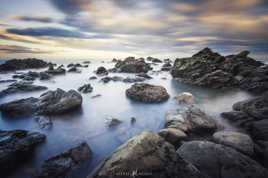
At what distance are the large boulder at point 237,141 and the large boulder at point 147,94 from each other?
5.41 metres

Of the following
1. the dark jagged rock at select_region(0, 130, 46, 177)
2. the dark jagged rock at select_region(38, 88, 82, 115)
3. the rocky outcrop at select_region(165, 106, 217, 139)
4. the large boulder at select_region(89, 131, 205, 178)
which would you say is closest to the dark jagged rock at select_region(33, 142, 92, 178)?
the dark jagged rock at select_region(0, 130, 46, 177)

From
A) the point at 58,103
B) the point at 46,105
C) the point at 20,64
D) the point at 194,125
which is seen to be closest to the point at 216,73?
the point at 194,125

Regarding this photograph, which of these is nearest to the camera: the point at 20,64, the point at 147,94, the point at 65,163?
the point at 65,163

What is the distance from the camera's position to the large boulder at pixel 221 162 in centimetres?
271

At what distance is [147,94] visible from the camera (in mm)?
9656

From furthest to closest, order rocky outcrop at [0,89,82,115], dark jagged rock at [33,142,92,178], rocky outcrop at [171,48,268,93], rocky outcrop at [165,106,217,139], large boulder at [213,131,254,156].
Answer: rocky outcrop at [171,48,268,93] → rocky outcrop at [0,89,82,115] → rocky outcrop at [165,106,217,139] → large boulder at [213,131,254,156] → dark jagged rock at [33,142,92,178]

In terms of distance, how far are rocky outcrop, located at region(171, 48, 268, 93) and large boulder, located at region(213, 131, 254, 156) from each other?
11.9 metres

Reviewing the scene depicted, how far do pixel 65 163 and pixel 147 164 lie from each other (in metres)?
2.71

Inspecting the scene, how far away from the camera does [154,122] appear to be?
6.68 meters

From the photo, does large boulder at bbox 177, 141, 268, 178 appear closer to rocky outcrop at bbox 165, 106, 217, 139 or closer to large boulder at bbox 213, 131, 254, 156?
large boulder at bbox 213, 131, 254, 156

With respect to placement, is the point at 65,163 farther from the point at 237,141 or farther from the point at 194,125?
the point at 237,141

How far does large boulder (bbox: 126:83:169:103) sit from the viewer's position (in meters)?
9.47

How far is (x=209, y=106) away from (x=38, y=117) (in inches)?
445

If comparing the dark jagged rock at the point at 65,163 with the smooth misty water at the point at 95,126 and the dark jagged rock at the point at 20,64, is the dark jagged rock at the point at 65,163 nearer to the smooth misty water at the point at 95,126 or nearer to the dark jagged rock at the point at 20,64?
the smooth misty water at the point at 95,126
